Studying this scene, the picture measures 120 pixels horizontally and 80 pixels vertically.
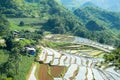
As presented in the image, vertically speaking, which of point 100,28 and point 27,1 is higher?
point 27,1

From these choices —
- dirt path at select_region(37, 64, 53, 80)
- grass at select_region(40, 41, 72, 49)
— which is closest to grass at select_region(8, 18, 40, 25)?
grass at select_region(40, 41, 72, 49)

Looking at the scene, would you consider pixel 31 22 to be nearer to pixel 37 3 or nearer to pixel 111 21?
pixel 37 3

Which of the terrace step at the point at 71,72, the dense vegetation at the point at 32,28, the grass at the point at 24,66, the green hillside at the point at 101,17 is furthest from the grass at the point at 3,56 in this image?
the green hillside at the point at 101,17

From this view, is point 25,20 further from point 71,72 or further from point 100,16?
point 100,16

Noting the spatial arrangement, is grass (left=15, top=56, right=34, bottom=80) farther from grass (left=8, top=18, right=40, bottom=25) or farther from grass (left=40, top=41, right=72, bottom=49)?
grass (left=8, top=18, right=40, bottom=25)

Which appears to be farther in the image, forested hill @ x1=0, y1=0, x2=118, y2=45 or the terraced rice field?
forested hill @ x1=0, y1=0, x2=118, y2=45

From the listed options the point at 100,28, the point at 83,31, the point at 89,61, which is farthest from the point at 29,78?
the point at 100,28
